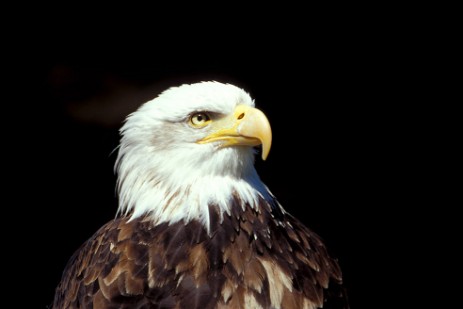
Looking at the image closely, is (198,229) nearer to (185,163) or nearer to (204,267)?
(204,267)

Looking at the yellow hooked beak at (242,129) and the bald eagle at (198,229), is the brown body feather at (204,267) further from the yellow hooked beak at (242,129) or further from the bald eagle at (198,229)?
the yellow hooked beak at (242,129)

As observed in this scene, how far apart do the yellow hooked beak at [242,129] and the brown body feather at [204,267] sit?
1.02ft

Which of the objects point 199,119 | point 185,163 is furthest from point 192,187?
point 199,119

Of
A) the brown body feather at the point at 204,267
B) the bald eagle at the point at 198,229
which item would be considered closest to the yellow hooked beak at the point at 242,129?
the bald eagle at the point at 198,229

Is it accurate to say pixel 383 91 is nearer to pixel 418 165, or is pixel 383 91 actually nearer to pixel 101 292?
pixel 418 165

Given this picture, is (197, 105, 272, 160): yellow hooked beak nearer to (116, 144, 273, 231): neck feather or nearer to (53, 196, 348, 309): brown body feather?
(116, 144, 273, 231): neck feather

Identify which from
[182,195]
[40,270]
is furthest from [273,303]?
[40,270]

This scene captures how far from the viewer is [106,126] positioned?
5.40m

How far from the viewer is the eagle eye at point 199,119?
3.51 meters

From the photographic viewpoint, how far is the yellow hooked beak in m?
3.39

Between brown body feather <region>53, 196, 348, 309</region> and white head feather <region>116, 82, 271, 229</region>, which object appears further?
white head feather <region>116, 82, 271, 229</region>

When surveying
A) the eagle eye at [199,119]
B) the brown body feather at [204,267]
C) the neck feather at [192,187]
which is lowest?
the brown body feather at [204,267]

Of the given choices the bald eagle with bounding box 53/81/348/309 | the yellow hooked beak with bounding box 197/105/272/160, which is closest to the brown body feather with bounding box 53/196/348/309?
the bald eagle with bounding box 53/81/348/309

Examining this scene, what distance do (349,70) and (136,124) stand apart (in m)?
2.32
